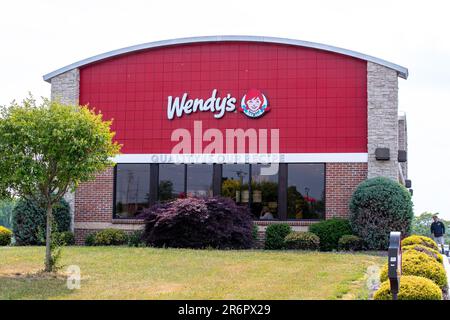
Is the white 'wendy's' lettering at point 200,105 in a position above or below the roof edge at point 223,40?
below

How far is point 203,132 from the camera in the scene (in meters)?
26.8

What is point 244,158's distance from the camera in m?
26.4

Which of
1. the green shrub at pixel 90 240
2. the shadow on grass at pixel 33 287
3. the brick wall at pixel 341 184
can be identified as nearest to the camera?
the shadow on grass at pixel 33 287

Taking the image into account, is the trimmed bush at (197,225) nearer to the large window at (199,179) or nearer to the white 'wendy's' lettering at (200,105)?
the large window at (199,179)

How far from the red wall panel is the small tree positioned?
33.6 ft

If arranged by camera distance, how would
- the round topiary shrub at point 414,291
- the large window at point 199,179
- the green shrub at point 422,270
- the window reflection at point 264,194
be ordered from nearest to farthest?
A: 1. the round topiary shrub at point 414,291
2. the green shrub at point 422,270
3. the window reflection at point 264,194
4. the large window at point 199,179

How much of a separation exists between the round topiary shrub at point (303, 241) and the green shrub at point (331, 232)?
54 centimetres

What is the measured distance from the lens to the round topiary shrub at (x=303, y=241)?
79.2 ft

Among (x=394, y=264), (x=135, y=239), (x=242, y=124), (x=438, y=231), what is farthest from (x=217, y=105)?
(x=394, y=264)

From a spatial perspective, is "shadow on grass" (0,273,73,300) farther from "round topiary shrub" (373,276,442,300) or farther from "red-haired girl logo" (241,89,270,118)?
"red-haired girl logo" (241,89,270,118)

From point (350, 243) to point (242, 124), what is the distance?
6.01 metres

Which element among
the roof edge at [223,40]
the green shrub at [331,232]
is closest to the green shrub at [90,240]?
the roof edge at [223,40]

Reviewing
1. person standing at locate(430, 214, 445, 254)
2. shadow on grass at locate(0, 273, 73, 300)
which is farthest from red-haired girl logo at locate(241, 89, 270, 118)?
shadow on grass at locate(0, 273, 73, 300)
